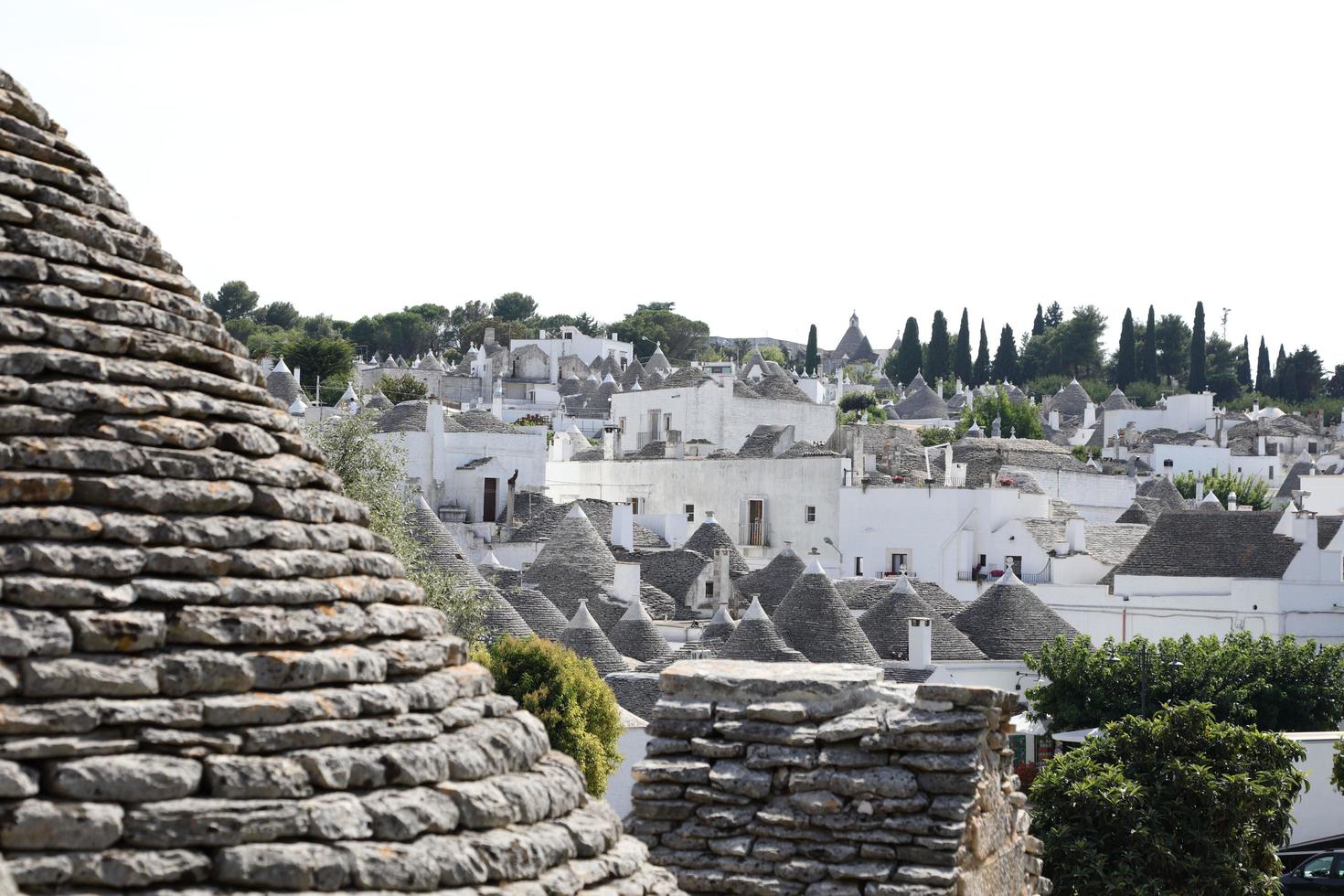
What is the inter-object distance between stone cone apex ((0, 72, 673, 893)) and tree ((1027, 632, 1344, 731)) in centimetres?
2464

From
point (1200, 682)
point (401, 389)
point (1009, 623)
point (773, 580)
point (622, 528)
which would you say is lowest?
point (1200, 682)

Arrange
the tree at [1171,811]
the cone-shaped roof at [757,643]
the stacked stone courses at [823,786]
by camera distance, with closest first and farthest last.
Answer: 1. the stacked stone courses at [823,786]
2. the tree at [1171,811]
3. the cone-shaped roof at [757,643]

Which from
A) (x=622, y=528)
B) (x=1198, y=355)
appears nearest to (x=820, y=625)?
(x=622, y=528)

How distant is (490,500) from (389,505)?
2571 centimetres

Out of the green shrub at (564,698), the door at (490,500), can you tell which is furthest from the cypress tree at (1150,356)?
the green shrub at (564,698)

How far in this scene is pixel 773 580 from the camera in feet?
138

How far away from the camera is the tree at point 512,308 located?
14425 cm

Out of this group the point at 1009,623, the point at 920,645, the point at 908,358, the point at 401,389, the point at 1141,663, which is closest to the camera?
the point at 1141,663

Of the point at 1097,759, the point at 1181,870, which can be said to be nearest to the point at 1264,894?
the point at 1181,870

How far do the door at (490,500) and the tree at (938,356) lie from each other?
70.2 m

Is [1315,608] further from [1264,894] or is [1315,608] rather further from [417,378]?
[417,378]

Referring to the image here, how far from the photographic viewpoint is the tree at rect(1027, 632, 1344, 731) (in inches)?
1134

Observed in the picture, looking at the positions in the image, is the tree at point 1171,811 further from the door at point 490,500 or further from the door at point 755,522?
the door at point 755,522

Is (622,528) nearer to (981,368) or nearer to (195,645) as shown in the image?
(195,645)
